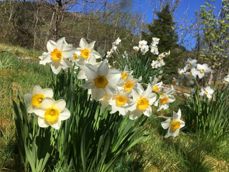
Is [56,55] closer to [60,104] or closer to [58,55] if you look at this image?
[58,55]

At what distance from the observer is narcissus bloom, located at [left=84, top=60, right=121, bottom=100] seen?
1671 mm

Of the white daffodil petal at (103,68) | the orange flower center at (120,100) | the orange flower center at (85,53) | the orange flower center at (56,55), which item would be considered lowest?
the orange flower center at (120,100)

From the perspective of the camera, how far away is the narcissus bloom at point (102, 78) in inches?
65.8

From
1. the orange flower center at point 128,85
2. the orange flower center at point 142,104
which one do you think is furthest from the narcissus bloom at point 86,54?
the orange flower center at point 142,104

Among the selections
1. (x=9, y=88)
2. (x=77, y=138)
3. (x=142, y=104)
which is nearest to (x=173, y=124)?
(x=142, y=104)

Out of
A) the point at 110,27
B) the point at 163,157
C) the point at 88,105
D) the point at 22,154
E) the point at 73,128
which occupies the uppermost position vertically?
the point at 110,27

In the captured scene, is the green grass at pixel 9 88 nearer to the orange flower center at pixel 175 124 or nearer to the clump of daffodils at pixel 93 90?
the clump of daffodils at pixel 93 90

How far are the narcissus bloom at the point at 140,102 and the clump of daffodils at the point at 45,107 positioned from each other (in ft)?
1.25

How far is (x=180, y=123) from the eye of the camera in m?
2.17

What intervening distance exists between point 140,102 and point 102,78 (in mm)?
308

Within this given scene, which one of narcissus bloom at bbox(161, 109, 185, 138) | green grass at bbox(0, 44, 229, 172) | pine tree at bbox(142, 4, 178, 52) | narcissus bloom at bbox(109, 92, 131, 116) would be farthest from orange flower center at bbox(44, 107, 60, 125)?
pine tree at bbox(142, 4, 178, 52)

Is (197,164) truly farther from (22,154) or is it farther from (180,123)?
(22,154)

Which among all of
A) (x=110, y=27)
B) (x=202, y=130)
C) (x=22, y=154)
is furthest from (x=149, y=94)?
(x=110, y=27)

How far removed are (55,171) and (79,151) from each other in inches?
7.6
